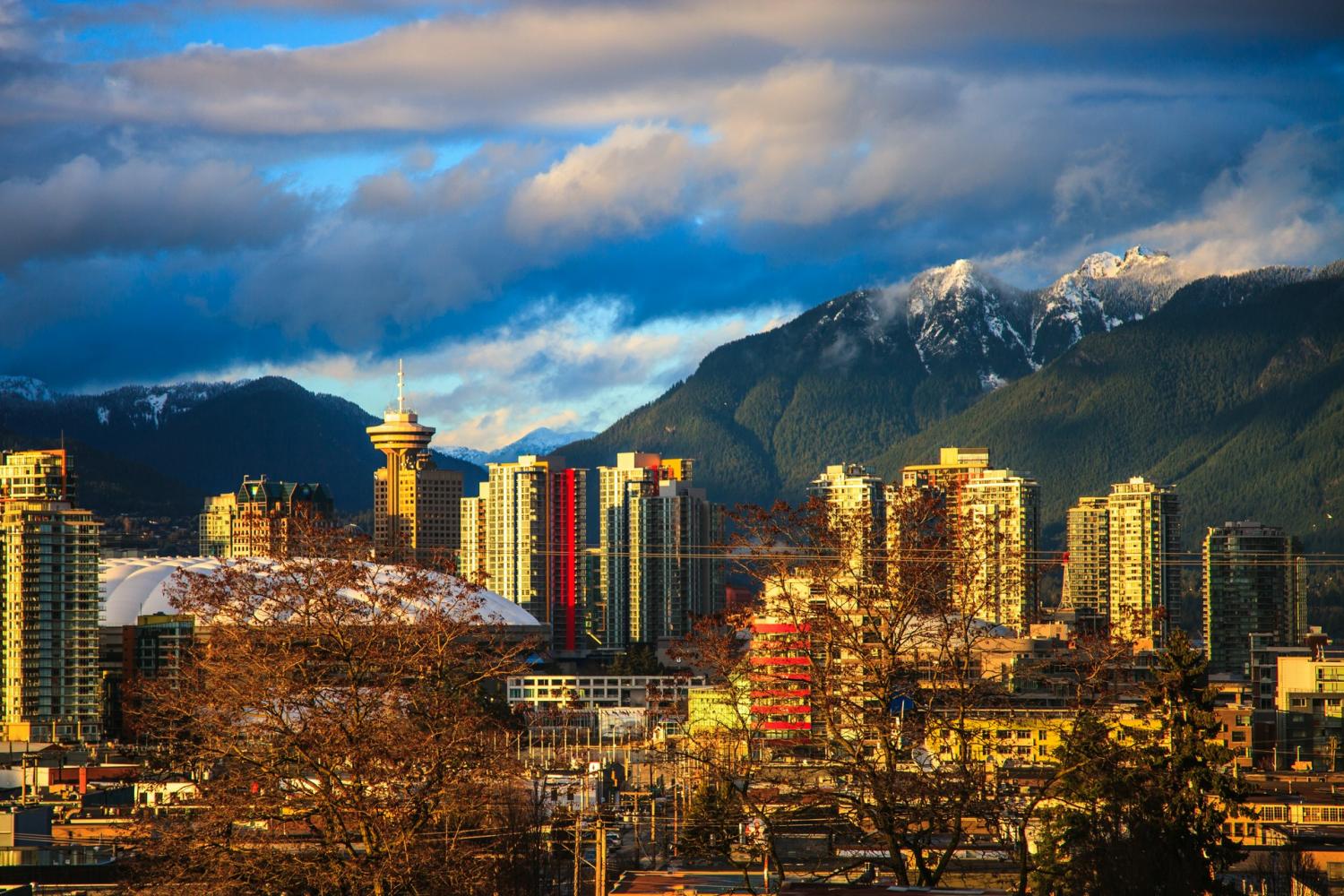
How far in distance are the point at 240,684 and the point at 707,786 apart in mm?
28561

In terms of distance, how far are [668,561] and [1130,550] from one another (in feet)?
138

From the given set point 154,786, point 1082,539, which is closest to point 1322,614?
point 1082,539

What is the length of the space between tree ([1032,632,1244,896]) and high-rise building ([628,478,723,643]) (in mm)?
132830

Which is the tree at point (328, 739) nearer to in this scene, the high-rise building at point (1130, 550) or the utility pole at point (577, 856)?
the utility pole at point (577, 856)

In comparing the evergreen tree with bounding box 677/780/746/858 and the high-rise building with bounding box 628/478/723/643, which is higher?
the high-rise building with bounding box 628/478/723/643

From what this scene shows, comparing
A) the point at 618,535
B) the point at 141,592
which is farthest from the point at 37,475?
the point at 618,535

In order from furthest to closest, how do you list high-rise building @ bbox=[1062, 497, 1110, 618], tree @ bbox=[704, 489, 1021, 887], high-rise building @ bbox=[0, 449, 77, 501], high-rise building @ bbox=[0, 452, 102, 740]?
high-rise building @ bbox=[0, 449, 77, 501], high-rise building @ bbox=[1062, 497, 1110, 618], high-rise building @ bbox=[0, 452, 102, 740], tree @ bbox=[704, 489, 1021, 887]

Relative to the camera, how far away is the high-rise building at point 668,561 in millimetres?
173000

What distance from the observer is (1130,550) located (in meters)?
154

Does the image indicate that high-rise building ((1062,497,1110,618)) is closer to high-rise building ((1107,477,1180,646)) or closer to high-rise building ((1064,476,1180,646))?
high-rise building ((1064,476,1180,646))

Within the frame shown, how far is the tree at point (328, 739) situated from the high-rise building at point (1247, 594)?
12329 centimetres

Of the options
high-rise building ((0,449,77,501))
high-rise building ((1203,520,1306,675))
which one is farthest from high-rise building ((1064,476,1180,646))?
high-rise building ((0,449,77,501))

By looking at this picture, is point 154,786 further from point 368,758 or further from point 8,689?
point 8,689

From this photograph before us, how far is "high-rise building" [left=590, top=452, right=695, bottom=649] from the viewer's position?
178m
